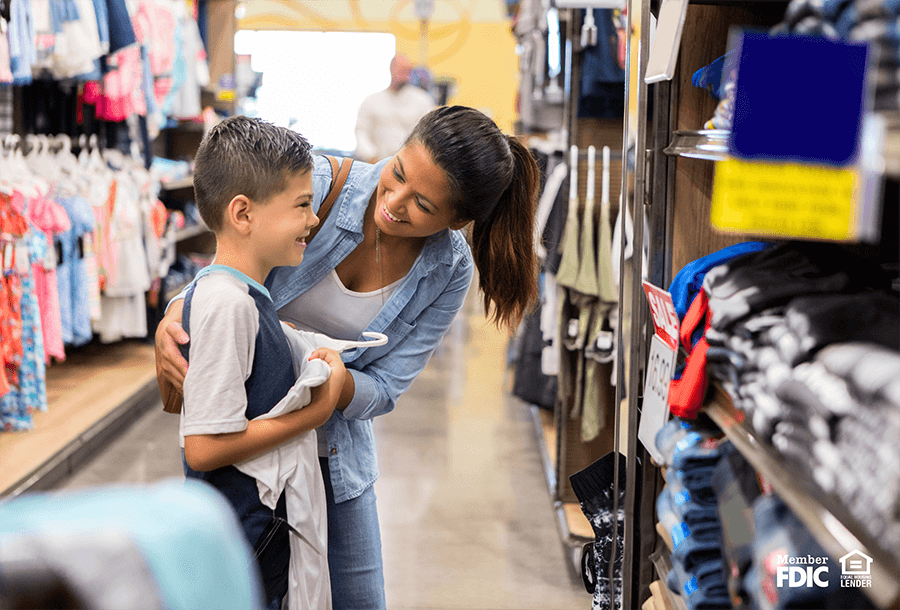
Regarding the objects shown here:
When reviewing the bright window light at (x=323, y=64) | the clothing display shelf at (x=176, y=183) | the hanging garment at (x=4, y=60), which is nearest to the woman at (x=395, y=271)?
the hanging garment at (x=4, y=60)

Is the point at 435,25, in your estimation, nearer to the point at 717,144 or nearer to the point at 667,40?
the point at 667,40

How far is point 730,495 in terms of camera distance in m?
1.13

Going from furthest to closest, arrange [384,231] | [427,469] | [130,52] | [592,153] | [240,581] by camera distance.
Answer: [130,52] → [427,469] → [592,153] → [384,231] → [240,581]

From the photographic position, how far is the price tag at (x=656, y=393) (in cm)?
142

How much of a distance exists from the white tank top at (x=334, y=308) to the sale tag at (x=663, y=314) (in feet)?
2.04

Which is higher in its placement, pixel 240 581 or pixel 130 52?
pixel 130 52

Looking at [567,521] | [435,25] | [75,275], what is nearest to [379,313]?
[567,521]

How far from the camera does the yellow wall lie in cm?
1225

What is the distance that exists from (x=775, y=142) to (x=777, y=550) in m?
0.45

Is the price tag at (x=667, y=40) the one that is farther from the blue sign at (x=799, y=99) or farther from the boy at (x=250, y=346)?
the boy at (x=250, y=346)

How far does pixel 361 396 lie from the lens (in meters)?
1.77

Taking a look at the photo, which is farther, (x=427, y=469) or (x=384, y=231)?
(x=427, y=469)

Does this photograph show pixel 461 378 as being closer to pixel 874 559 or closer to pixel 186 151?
pixel 186 151

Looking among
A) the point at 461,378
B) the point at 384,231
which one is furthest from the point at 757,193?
the point at 461,378
